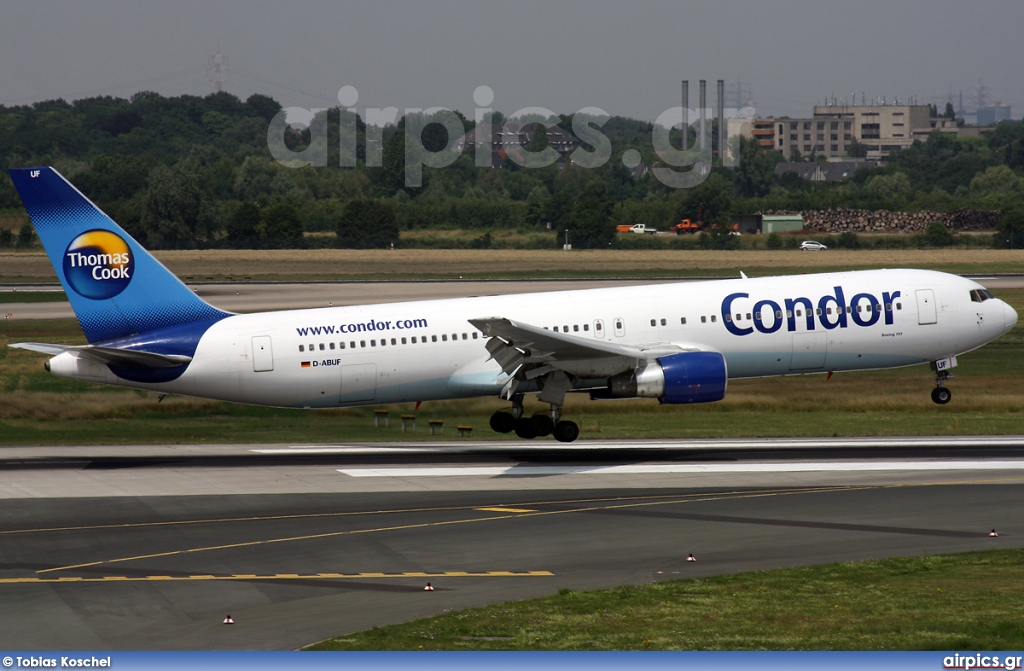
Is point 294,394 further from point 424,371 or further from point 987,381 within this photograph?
point 987,381

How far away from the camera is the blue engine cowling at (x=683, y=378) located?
36375mm

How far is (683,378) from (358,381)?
1011 cm

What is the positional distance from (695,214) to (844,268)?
193 ft

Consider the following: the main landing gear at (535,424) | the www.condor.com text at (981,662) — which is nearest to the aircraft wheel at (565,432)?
the main landing gear at (535,424)

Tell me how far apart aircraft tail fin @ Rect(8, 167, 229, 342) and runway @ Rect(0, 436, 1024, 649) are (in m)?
4.48

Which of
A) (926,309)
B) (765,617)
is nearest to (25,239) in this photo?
(926,309)

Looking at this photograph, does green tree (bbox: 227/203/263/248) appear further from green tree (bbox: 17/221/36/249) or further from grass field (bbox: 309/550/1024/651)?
grass field (bbox: 309/550/1024/651)

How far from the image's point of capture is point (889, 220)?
150500 mm

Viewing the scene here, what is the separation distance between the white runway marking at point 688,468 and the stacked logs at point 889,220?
114207 millimetres

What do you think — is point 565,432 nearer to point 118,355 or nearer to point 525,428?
point 525,428

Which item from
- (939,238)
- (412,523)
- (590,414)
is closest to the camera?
(412,523)

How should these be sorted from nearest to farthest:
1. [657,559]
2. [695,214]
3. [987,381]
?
[657,559] → [987,381] → [695,214]

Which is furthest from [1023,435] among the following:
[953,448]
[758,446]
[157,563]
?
[157,563]

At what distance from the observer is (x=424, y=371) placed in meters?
38.5
